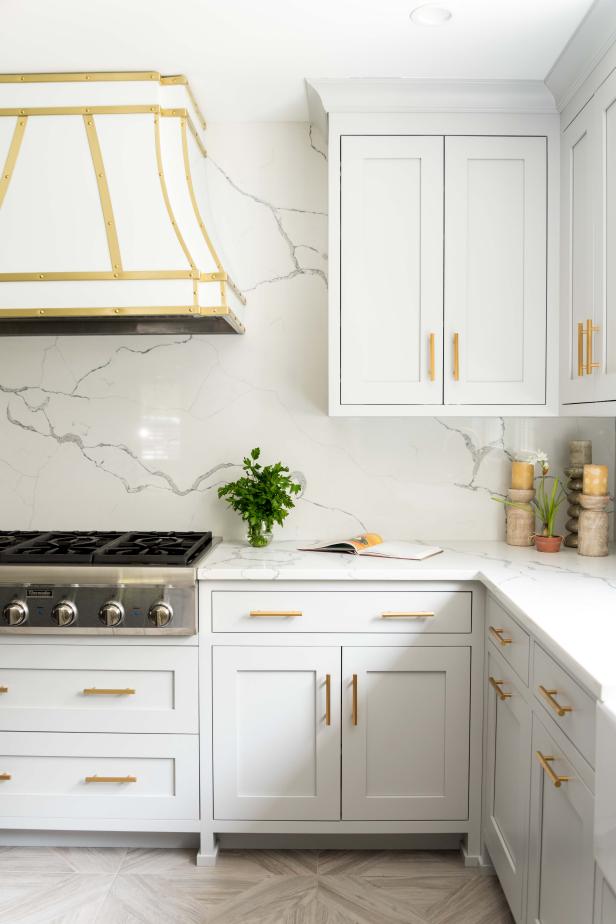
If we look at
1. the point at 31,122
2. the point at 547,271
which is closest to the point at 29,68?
the point at 31,122

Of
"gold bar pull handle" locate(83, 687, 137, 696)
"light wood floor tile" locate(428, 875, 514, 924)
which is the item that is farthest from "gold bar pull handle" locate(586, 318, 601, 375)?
"gold bar pull handle" locate(83, 687, 137, 696)

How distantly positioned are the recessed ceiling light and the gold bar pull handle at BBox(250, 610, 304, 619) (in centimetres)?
170

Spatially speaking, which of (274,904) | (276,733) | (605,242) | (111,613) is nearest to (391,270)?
(605,242)

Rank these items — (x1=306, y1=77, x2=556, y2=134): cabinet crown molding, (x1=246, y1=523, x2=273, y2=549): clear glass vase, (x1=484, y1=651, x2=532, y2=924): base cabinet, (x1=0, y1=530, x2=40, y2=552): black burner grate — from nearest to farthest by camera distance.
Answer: (x1=484, y1=651, x2=532, y2=924): base cabinet
(x1=306, y1=77, x2=556, y2=134): cabinet crown molding
(x1=0, y1=530, x2=40, y2=552): black burner grate
(x1=246, y1=523, x2=273, y2=549): clear glass vase

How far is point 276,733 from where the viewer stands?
2.24 metres

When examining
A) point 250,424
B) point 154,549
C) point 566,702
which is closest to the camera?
point 566,702

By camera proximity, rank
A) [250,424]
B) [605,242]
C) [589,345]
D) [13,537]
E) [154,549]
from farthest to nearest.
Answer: [250,424] → [13,537] → [154,549] → [589,345] → [605,242]

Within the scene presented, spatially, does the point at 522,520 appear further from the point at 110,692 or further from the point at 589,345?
the point at 110,692

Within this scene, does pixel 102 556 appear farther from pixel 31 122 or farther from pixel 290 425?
pixel 31 122

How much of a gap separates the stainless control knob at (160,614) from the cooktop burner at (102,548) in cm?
13

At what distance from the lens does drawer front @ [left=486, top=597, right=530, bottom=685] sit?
1.76m

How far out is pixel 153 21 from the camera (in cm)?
202

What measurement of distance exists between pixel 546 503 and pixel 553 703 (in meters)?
1.22

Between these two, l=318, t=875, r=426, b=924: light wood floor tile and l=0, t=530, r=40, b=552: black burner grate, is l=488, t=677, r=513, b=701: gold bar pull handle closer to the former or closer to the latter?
l=318, t=875, r=426, b=924: light wood floor tile
